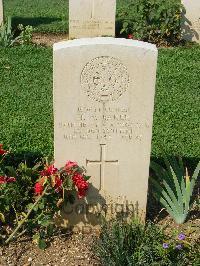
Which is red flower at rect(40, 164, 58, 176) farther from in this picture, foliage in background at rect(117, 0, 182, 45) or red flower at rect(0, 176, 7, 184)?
foliage in background at rect(117, 0, 182, 45)

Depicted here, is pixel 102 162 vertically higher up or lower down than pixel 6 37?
lower down

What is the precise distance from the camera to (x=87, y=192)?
13.5 ft

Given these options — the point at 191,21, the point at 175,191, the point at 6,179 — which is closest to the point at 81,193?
the point at 6,179

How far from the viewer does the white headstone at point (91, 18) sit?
9750 millimetres

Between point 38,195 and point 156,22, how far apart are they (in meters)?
6.57

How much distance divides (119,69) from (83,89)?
30cm

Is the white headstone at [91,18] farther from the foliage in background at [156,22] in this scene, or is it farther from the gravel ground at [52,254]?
the gravel ground at [52,254]

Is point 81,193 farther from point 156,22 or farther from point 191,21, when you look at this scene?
point 191,21

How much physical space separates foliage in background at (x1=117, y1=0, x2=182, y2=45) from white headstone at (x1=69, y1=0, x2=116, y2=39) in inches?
13.3

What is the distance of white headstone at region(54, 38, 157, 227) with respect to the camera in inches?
143

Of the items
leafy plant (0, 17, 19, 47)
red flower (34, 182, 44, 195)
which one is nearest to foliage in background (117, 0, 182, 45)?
leafy plant (0, 17, 19, 47)

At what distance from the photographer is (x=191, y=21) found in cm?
980

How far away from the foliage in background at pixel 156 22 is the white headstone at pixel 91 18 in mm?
339

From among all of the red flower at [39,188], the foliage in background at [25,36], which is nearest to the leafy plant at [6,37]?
the foliage in background at [25,36]
